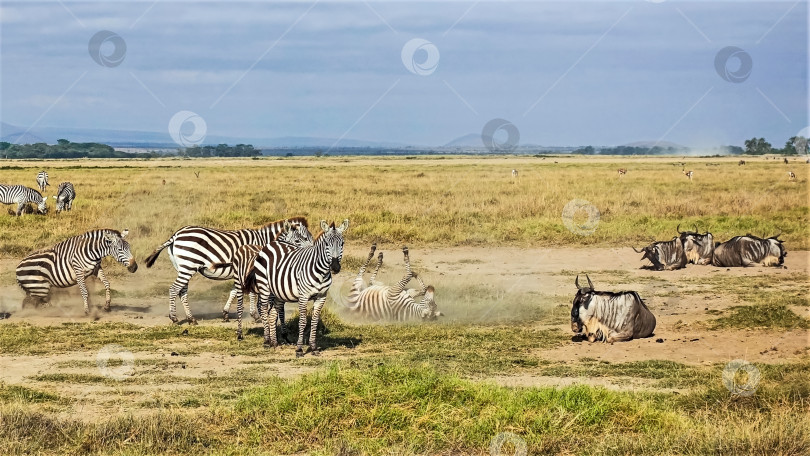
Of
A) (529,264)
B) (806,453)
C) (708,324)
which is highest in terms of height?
(529,264)

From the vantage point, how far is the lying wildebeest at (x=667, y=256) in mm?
18375

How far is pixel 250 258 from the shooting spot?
13.0 m

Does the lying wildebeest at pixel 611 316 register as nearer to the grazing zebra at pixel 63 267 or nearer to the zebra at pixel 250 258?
the zebra at pixel 250 258

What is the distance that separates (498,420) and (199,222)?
57.1ft

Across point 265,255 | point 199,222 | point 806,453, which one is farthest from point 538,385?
point 199,222

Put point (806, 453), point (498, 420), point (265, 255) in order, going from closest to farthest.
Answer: point (806, 453)
point (498, 420)
point (265, 255)

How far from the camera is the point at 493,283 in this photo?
56.2 feet

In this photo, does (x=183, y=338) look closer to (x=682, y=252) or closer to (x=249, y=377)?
(x=249, y=377)

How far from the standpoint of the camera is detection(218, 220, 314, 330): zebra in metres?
12.4

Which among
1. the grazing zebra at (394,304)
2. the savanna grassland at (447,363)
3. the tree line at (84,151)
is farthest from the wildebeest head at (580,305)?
the tree line at (84,151)

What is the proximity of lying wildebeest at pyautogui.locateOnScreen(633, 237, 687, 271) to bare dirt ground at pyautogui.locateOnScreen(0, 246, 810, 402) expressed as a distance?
0.26 metres

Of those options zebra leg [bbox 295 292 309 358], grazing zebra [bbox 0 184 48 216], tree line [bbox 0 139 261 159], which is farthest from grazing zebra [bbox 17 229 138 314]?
tree line [bbox 0 139 261 159]

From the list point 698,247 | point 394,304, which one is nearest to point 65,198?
point 394,304

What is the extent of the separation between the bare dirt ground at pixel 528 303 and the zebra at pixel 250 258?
0.68 metres
